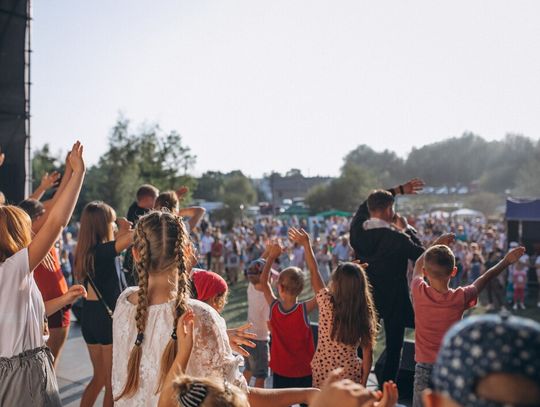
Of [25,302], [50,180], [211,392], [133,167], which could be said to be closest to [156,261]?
[211,392]

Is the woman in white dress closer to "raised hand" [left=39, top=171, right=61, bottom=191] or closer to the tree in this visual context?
"raised hand" [left=39, top=171, right=61, bottom=191]

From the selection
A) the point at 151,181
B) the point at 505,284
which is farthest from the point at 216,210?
the point at 505,284

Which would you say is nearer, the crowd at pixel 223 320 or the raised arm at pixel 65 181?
the crowd at pixel 223 320

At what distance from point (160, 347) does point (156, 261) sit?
1.09ft

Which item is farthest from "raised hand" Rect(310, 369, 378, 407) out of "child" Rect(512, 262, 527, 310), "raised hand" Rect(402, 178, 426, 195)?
"child" Rect(512, 262, 527, 310)

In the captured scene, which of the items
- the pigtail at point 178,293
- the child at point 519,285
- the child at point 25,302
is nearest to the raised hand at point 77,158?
the child at point 25,302

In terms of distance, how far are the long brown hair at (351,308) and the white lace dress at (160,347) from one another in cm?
142

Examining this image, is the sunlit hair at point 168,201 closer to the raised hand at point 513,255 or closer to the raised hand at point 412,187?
the raised hand at point 412,187

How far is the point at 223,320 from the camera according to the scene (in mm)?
2174

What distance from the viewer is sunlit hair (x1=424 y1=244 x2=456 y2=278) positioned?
327 cm

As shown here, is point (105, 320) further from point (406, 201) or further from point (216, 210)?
point (406, 201)

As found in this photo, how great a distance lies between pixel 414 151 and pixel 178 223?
8266cm

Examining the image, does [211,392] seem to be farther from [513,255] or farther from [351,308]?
[513,255]

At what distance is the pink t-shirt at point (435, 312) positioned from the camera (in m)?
3.31
